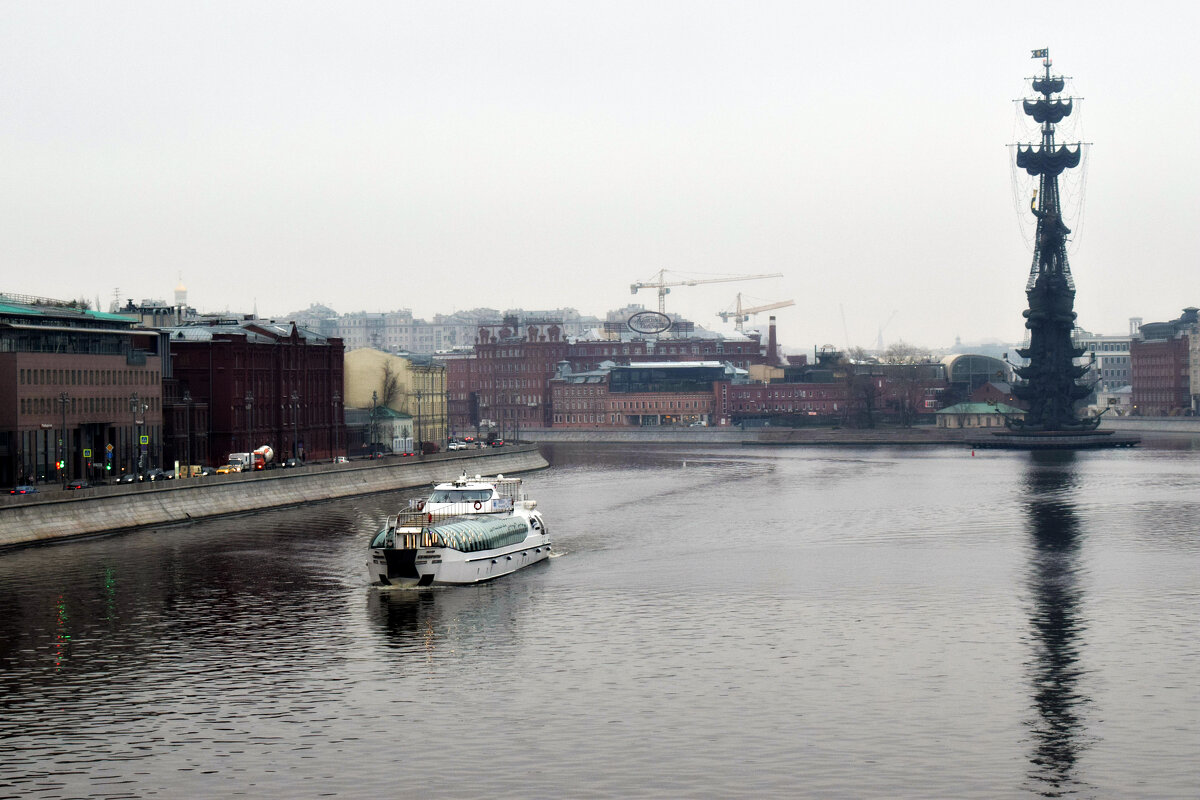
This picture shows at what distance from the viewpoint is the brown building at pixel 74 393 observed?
109438mm

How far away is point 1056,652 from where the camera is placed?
190 ft

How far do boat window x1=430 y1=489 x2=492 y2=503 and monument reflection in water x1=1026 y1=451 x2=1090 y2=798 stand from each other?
29.0m

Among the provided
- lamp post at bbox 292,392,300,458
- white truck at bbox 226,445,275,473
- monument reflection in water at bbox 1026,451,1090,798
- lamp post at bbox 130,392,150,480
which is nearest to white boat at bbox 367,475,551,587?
monument reflection in water at bbox 1026,451,1090,798

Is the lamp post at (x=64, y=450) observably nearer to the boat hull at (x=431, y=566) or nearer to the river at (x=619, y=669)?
the river at (x=619, y=669)

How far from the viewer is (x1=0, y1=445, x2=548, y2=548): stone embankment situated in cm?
8938

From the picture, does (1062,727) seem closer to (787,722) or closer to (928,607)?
(787,722)

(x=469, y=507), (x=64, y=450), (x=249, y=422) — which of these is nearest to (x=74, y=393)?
(x=64, y=450)

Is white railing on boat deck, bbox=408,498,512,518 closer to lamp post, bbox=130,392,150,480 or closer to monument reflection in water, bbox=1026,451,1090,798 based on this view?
monument reflection in water, bbox=1026,451,1090,798

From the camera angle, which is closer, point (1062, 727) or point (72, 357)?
point (1062, 727)

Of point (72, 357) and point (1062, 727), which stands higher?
point (72, 357)

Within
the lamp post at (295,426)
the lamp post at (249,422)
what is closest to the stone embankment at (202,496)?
the lamp post at (249,422)

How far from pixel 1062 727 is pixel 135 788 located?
25.9 metres

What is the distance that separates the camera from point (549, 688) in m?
52.2

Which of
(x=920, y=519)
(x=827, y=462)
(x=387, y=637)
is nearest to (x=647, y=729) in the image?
(x=387, y=637)
